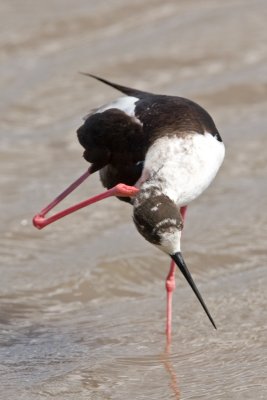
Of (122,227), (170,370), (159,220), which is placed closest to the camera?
(159,220)

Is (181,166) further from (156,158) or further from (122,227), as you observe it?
(122,227)

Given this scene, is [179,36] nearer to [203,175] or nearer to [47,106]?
[47,106]

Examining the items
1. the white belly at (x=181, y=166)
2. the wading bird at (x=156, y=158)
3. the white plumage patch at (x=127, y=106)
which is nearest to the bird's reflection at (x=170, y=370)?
the wading bird at (x=156, y=158)

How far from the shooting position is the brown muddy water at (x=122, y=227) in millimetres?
5613

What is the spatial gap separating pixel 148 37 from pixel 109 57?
51 centimetres

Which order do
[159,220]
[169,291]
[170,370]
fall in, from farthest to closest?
1. [169,291]
2. [170,370]
3. [159,220]

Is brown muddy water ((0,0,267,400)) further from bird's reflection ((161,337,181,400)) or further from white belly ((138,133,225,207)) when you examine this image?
white belly ((138,133,225,207))

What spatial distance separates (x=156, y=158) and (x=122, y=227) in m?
2.00

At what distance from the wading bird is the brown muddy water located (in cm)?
31

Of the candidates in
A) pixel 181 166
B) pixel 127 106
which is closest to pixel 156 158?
pixel 181 166

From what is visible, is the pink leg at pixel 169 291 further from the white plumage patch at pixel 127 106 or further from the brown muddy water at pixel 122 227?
the white plumage patch at pixel 127 106

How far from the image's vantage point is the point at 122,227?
7.59 metres

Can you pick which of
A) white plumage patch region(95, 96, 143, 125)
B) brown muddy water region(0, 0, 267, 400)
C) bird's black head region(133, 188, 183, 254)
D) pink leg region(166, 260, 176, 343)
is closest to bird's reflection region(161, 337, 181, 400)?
brown muddy water region(0, 0, 267, 400)

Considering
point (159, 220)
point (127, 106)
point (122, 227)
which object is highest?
point (159, 220)
